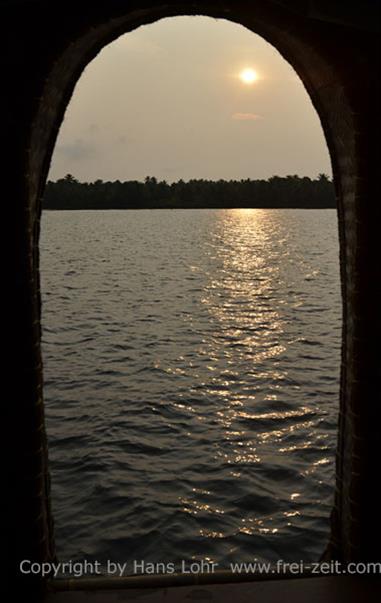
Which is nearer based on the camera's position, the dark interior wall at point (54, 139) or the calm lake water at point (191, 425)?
the dark interior wall at point (54, 139)

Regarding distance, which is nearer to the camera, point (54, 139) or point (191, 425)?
point (54, 139)

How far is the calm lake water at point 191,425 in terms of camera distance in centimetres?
739

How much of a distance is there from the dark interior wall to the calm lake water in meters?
3.40

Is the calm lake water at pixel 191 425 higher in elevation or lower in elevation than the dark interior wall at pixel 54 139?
lower

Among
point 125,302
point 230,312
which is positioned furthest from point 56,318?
point 230,312

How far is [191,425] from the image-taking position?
36.1ft

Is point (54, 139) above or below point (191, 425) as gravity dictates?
above

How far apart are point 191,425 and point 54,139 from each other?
25.2 ft

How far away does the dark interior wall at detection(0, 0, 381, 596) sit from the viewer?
337 centimetres

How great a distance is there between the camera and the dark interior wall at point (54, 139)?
3369mm

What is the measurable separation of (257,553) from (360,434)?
3.62 m

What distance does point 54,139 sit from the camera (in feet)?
13.6

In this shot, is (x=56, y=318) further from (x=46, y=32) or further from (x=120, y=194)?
(x=120, y=194)

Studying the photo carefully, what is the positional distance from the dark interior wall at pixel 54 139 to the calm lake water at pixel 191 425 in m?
3.40
